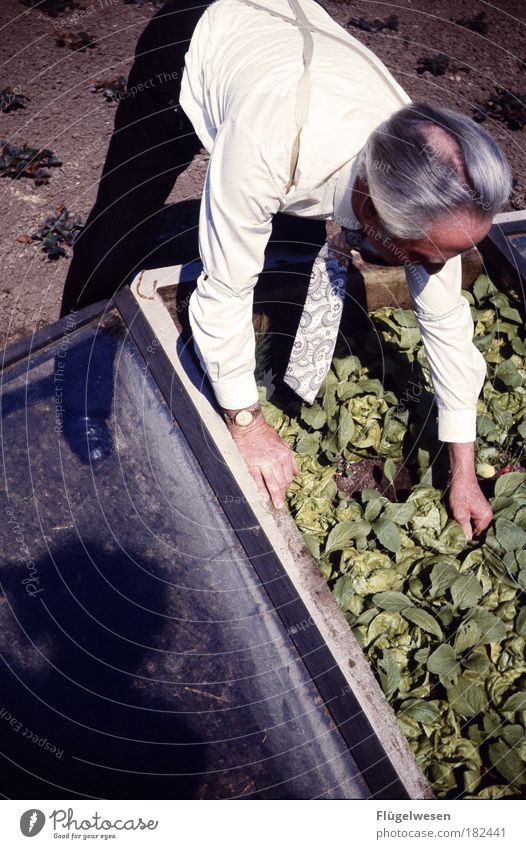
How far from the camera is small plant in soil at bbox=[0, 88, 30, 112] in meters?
4.16

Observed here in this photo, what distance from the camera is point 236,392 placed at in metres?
1.78

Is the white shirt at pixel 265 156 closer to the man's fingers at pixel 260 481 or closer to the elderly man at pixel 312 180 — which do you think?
the elderly man at pixel 312 180

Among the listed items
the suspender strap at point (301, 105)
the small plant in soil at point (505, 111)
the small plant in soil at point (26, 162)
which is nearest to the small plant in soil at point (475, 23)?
the small plant in soil at point (505, 111)

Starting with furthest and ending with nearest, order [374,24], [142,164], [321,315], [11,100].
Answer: [374,24] < [11,100] < [142,164] < [321,315]

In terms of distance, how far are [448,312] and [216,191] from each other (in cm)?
75

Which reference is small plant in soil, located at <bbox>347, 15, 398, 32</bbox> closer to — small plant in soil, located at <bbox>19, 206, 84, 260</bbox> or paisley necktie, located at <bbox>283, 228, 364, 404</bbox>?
small plant in soil, located at <bbox>19, 206, 84, 260</bbox>

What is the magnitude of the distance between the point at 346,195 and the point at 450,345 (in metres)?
0.53

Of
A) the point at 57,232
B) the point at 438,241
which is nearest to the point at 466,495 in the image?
the point at 438,241

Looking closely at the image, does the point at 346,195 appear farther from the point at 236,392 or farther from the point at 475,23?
the point at 475,23

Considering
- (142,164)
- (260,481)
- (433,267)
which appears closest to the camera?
(433,267)

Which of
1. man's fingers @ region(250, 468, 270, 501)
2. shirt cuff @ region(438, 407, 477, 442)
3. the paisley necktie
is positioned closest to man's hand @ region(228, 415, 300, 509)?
man's fingers @ region(250, 468, 270, 501)

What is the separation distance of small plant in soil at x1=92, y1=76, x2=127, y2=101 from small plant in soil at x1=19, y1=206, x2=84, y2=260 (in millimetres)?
1125

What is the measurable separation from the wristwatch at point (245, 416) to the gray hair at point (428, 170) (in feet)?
2.14
